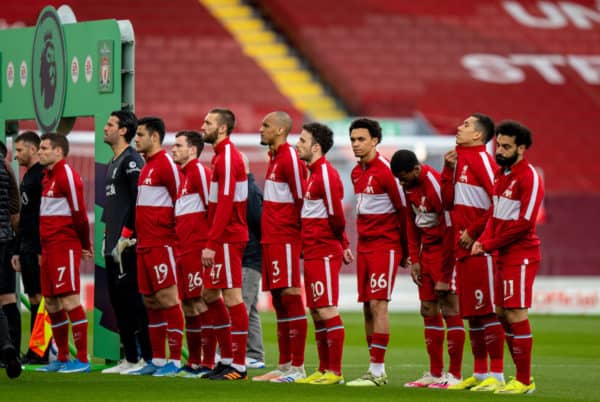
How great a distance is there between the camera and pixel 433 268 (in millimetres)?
10438

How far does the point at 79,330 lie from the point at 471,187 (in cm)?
386

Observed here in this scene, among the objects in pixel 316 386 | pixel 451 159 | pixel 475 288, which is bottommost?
pixel 316 386

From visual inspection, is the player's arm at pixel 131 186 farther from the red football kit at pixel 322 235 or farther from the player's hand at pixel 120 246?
the red football kit at pixel 322 235

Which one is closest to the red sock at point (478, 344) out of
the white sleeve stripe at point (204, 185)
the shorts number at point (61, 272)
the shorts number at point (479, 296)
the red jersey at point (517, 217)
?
the shorts number at point (479, 296)

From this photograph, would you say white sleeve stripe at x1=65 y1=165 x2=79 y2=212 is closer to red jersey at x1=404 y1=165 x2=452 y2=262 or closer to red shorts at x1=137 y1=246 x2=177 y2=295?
red shorts at x1=137 y1=246 x2=177 y2=295

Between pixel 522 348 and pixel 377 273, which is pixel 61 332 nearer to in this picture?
pixel 377 273

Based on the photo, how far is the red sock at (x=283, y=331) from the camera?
10.7m

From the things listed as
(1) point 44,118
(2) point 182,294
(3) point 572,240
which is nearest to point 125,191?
(2) point 182,294

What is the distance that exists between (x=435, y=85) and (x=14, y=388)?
20056 millimetres

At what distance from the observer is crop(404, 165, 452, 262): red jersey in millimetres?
10484

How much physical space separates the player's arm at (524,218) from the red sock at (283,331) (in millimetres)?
1842

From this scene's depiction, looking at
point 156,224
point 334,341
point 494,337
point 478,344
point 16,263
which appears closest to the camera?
point 494,337

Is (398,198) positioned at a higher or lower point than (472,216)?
higher

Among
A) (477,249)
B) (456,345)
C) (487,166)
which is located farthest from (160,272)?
(487,166)
